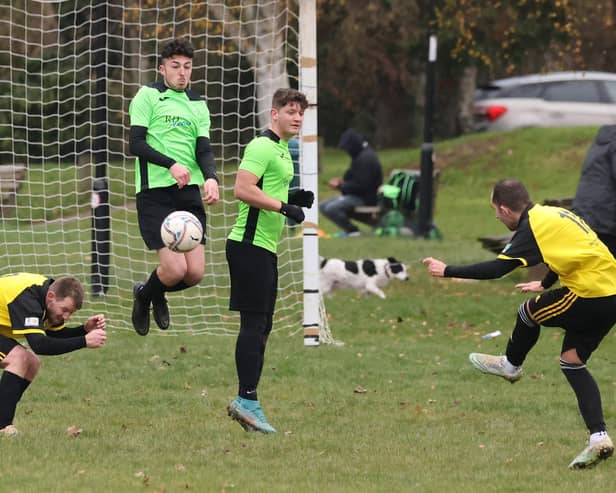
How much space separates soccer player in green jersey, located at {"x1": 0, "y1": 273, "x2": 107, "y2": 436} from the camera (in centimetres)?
648

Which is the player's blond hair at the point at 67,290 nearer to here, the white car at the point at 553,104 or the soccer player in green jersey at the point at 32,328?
the soccer player in green jersey at the point at 32,328

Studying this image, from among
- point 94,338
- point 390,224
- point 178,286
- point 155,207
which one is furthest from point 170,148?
point 390,224

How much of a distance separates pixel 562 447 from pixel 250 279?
199cm

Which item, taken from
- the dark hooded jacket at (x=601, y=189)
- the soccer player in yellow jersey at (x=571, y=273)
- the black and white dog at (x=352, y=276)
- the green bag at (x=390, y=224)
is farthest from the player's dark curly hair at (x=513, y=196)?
the green bag at (x=390, y=224)

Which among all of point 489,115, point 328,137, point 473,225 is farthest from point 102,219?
point 328,137

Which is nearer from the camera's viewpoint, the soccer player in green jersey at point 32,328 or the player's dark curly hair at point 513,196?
the player's dark curly hair at point 513,196

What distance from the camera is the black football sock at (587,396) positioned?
6238mm

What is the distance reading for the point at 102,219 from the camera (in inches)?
494

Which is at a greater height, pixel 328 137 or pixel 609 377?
pixel 609 377

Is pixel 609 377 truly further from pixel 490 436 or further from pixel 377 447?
pixel 377 447

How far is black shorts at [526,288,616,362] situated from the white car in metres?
24.4

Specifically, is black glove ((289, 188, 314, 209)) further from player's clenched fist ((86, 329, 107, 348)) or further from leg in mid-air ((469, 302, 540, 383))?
player's clenched fist ((86, 329, 107, 348))

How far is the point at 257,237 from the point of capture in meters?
7.00

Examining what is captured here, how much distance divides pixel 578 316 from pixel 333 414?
2.11 metres
